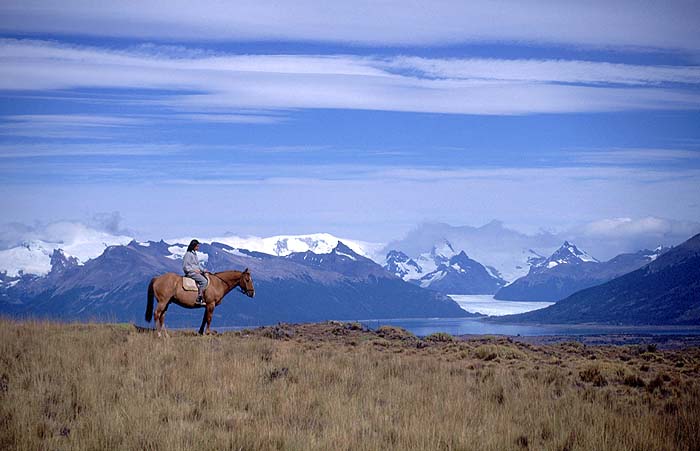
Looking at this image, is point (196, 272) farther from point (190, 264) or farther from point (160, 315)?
point (160, 315)

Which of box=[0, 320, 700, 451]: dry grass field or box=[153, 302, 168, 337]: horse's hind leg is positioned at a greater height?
box=[0, 320, 700, 451]: dry grass field

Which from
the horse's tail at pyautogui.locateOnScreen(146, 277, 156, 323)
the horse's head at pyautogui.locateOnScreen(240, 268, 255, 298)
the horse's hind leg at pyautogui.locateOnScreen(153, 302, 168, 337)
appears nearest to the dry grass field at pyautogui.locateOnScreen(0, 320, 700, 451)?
the horse's hind leg at pyautogui.locateOnScreen(153, 302, 168, 337)

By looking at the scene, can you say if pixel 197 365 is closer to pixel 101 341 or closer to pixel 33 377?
pixel 33 377

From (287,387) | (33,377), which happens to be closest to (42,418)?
(33,377)

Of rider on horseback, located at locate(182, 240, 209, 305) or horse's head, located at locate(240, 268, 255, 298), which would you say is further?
horse's head, located at locate(240, 268, 255, 298)

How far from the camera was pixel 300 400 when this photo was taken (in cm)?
1431

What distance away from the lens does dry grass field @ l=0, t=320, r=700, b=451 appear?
38.1 ft

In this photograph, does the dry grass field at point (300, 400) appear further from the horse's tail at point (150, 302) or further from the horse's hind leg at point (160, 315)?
the horse's tail at point (150, 302)

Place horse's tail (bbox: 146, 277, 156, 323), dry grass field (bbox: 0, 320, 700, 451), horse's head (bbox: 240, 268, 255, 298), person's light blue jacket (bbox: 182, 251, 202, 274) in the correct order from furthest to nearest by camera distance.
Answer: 1. horse's head (bbox: 240, 268, 255, 298)
2. person's light blue jacket (bbox: 182, 251, 202, 274)
3. horse's tail (bbox: 146, 277, 156, 323)
4. dry grass field (bbox: 0, 320, 700, 451)

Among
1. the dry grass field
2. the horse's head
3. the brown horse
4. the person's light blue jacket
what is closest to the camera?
the dry grass field

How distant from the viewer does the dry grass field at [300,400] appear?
11.6 metres

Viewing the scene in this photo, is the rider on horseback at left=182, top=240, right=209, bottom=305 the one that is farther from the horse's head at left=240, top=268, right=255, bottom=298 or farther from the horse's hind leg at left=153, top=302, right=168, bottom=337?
the horse's head at left=240, top=268, right=255, bottom=298

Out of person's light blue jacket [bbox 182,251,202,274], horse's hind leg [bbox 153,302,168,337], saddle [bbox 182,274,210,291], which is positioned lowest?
horse's hind leg [bbox 153,302,168,337]

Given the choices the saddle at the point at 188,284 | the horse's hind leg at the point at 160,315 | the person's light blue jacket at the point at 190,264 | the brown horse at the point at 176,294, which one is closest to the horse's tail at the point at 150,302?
the brown horse at the point at 176,294
